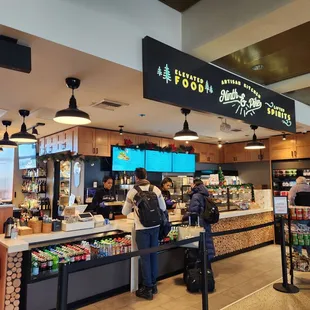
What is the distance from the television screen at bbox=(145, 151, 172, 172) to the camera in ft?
23.2

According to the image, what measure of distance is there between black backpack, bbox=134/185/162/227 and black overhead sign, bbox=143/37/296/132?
127cm

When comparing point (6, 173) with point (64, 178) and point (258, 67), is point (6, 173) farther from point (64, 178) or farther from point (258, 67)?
point (258, 67)

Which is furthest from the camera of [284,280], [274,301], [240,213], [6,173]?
[6,173]

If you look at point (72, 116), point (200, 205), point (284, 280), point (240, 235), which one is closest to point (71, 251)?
point (72, 116)

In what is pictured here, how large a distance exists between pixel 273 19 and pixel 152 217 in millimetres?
2494

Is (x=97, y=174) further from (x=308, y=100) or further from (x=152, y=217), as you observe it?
(x=308, y=100)

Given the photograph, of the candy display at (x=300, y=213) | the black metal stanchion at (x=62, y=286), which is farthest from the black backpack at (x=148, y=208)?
the candy display at (x=300, y=213)

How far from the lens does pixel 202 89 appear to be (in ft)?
10.6

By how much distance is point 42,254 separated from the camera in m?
3.33

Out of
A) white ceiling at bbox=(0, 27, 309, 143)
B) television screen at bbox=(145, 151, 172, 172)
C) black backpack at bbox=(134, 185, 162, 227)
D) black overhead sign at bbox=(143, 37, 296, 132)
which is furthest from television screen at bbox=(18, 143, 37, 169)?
black overhead sign at bbox=(143, 37, 296, 132)

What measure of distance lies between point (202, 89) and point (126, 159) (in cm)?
372

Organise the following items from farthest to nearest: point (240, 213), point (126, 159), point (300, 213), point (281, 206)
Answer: point (126, 159) < point (240, 213) < point (300, 213) < point (281, 206)

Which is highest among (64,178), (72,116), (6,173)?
(72,116)

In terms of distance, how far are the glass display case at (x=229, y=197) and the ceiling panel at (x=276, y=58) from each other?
240 centimetres
